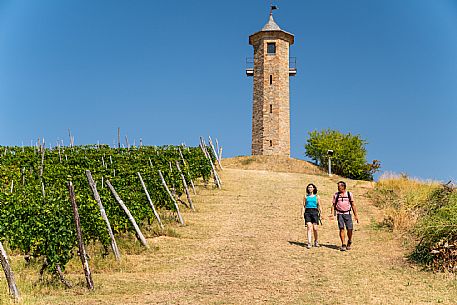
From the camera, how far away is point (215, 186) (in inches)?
1024

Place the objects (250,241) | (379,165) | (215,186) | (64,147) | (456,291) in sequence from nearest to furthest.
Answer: (456,291) → (250,241) → (215,186) → (64,147) → (379,165)

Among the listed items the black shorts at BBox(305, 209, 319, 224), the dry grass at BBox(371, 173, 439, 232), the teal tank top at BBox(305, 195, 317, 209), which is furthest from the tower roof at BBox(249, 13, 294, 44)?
the black shorts at BBox(305, 209, 319, 224)

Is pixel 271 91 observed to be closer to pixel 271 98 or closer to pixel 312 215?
pixel 271 98

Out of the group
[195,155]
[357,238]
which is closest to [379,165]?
[195,155]

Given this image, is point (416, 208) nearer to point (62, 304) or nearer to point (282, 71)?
point (62, 304)

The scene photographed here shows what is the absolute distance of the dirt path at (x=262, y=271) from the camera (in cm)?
924

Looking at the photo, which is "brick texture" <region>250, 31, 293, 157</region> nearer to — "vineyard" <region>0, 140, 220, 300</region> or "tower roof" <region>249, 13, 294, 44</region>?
"tower roof" <region>249, 13, 294, 44</region>

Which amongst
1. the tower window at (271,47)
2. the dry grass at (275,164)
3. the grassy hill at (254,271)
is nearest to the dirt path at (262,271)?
the grassy hill at (254,271)

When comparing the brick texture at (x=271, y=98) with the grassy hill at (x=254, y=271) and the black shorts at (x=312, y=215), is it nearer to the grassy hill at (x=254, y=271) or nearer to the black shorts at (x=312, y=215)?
the grassy hill at (x=254, y=271)

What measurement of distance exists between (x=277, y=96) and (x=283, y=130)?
2631mm

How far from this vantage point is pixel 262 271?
11.1 m

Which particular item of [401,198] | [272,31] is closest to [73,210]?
[401,198]

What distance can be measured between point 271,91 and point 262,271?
103 ft

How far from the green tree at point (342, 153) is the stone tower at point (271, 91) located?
240 centimetres
